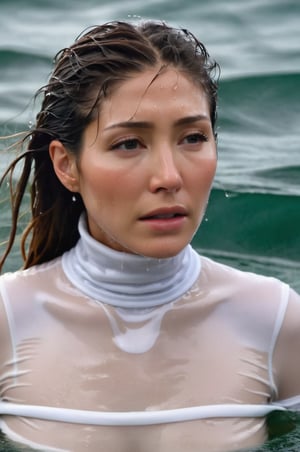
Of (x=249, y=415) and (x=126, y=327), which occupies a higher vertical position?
(x=126, y=327)

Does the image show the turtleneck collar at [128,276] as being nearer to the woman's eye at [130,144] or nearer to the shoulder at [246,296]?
the shoulder at [246,296]

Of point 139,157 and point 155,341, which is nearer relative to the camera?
point 139,157

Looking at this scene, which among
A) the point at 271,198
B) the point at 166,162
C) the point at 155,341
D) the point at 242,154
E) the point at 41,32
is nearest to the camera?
the point at 166,162

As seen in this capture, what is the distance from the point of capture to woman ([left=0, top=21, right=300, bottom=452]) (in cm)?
301

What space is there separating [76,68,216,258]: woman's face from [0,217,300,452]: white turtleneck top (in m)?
0.17

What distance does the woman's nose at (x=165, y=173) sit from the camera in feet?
9.66

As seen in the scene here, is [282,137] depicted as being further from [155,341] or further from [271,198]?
[155,341]

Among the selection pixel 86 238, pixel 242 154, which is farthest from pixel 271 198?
pixel 86 238

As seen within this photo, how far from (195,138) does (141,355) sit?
532mm

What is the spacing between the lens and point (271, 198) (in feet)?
18.0

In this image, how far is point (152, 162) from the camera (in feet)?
9.80

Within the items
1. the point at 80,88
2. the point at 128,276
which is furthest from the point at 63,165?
the point at 128,276

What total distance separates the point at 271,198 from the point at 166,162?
2.57 m

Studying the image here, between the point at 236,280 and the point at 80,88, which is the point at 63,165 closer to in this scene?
the point at 80,88
